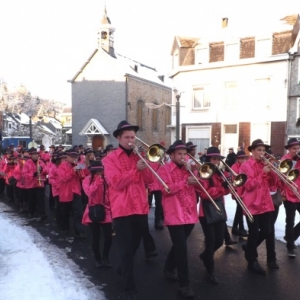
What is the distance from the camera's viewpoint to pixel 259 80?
2128cm

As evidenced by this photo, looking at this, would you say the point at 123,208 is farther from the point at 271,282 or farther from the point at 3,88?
the point at 3,88

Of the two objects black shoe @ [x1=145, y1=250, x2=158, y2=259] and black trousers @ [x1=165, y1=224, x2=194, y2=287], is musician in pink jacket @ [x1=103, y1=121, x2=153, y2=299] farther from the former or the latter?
black shoe @ [x1=145, y1=250, x2=158, y2=259]

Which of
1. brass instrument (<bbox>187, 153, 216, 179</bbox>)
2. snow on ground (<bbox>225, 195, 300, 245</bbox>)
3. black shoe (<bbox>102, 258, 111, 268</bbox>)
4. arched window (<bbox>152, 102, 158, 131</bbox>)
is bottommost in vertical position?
snow on ground (<bbox>225, 195, 300, 245</bbox>)

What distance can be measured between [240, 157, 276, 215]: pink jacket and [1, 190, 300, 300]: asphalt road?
99cm

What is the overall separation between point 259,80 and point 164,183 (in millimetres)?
18615

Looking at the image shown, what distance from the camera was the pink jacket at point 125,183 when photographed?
434 cm

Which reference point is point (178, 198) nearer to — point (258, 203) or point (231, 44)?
point (258, 203)

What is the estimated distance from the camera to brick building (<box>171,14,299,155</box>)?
20906 millimetres

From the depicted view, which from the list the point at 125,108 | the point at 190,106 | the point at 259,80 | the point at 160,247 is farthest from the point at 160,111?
the point at 160,247

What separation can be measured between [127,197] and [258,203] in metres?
2.12

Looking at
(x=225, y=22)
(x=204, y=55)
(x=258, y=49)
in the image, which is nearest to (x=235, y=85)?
(x=258, y=49)

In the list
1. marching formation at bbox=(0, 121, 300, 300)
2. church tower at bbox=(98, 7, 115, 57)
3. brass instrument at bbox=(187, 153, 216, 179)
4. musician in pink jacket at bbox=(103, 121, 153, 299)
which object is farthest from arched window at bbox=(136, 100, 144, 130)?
musician in pink jacket at bbox=(103, 121, 153, 299)

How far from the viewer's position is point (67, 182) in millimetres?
7574

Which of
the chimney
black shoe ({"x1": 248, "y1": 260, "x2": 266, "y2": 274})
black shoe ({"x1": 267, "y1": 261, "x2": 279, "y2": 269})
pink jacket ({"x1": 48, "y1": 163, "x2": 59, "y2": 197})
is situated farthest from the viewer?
the chimney
